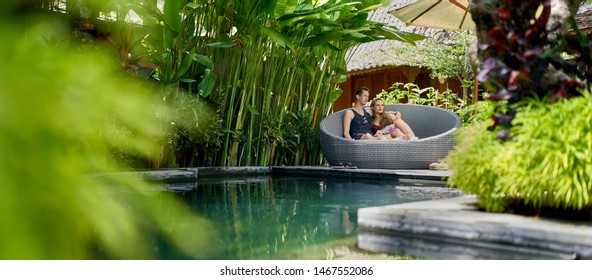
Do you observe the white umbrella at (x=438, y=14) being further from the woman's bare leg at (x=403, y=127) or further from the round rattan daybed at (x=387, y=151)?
the round rattan daybed at (x=387, y=151)

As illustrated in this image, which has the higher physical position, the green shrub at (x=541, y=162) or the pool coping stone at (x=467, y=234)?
the green shrub at (x=541, y=162)

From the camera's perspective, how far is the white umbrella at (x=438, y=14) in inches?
326

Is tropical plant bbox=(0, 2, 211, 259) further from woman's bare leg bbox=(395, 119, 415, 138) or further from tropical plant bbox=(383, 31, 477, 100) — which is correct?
tropical plant bbox=(383, 31, 477, 100)

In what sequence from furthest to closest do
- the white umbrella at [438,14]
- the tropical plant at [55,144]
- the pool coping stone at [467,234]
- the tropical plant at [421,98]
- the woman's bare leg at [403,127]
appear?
the tropical plant at [421,98]
the white umbrella at [438,14]
the woman's bare leg at [403,127]
the pool coping stone at [467,234]
the tropical plant at [55,144]

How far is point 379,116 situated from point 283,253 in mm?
5534

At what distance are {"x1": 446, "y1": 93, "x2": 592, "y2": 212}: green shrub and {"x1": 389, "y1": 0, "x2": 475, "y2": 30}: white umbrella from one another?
6.13 m

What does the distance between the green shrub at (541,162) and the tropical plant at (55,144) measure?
1.99 metres

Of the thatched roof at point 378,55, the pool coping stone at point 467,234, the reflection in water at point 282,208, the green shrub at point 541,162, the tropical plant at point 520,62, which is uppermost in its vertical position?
the thatched roof at point 378,55

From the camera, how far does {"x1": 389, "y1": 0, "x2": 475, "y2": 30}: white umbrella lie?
8289 millimetres

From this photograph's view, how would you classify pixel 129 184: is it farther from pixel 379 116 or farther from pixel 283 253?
pixel 379 116

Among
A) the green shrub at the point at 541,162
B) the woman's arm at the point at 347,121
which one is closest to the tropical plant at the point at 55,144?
the green shrub at the point at 541,162

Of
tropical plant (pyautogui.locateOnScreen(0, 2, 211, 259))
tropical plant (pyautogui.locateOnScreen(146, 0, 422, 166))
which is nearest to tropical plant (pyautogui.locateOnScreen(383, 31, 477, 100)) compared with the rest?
tropical plant (pyautogui.locateOnScreen(146, 0, 422, 166))

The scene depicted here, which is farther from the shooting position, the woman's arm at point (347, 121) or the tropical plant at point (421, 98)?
the tropical plant at point (421, 98)

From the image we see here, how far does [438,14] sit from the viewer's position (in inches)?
333
